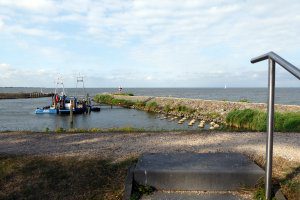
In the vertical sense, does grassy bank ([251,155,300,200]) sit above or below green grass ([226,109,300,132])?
above

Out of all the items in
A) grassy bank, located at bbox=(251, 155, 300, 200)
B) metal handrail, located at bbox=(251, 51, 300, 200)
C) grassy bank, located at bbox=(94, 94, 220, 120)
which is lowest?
grassy bank, located at bbox=(94, 94, 220, 120)

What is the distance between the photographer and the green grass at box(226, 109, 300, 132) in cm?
1596

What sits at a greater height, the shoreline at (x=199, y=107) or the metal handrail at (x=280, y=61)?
the metal handrail at (x=280, y=61)

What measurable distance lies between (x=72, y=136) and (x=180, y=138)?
9.31 feet

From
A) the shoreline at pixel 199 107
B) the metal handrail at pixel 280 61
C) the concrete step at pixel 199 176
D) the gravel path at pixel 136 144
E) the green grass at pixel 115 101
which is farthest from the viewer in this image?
the green grass at pixel 115 101

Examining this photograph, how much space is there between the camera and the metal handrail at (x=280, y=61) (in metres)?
3.53

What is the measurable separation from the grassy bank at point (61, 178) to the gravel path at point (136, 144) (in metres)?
0.58

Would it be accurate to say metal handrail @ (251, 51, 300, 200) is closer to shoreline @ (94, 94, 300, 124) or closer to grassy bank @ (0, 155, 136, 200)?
grassy bank @ (0, 155, 136, 200)

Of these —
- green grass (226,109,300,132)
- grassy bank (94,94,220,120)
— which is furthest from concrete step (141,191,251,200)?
grassy bank (94,94,220,120)

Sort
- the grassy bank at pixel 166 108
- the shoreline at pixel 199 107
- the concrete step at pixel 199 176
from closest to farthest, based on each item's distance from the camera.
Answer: the concrete step at pixel 199 176 < the shoreline at pixel 199 107 < the grassy bank at pixel 166 108

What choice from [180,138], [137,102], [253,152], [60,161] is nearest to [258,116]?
[180,138]

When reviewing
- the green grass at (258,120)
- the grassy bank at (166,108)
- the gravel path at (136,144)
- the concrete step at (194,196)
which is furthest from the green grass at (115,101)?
the concrete step at (194,196)

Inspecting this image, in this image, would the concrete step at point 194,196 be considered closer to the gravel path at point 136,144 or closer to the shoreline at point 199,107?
the gravel path at point 136,144

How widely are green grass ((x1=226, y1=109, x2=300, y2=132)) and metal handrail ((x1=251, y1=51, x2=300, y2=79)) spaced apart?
35.5 ft
